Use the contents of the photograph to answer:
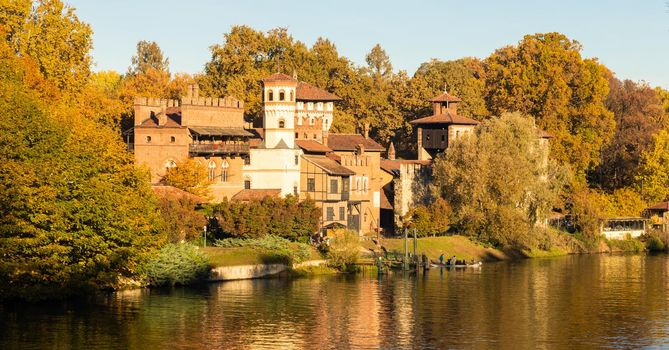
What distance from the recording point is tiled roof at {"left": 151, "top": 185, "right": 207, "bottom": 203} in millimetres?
85500

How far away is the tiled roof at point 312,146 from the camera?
10386 cm

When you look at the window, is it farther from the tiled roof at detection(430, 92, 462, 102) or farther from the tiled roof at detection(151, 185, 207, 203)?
the tiled roof at detection(430, 92, 462, 102)

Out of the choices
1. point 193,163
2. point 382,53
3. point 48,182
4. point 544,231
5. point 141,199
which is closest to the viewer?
point 48,182

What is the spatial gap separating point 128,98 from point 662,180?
5398 cm

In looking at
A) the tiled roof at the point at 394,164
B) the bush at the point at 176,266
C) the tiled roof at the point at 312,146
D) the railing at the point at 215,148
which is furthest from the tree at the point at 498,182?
the bush at the point at 176,266

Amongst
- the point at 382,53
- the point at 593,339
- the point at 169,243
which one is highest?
the point at 382,53

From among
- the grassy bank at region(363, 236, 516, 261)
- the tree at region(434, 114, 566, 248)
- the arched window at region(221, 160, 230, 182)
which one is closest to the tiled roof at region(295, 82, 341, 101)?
the tree at region(434, 114, 566, 248)

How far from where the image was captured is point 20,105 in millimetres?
66750

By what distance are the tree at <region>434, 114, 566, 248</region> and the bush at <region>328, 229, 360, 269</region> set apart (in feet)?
55.6

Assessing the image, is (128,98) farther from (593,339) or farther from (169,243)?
(593,339)

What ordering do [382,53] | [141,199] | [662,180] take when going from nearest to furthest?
1. [141,199]
2. [662,180]
3. [382,53]

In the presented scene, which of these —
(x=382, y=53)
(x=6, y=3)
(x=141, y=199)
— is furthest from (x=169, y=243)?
(x=382, y=53)

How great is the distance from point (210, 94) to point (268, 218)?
126 ft

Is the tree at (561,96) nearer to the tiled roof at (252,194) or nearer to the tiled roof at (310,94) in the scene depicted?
the tiled roof at (310,94)
